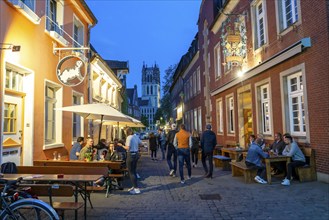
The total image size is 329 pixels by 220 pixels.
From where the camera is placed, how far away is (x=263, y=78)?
1220 cm

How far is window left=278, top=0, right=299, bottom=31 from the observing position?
991 cm

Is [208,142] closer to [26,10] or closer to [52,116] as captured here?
[52,116]

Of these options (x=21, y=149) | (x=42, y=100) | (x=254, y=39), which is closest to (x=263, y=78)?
(x=254, y=39)

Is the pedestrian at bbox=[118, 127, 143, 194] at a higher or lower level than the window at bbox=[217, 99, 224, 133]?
lower

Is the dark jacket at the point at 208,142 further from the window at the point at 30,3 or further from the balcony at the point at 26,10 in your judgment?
the window at the point at 30,3

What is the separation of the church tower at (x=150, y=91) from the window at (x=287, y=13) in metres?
127

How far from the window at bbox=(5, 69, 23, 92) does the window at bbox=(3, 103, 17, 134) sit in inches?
19.5

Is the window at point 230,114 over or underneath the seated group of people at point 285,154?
over

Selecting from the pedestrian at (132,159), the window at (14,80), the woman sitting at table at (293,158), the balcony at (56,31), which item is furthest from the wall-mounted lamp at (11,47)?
the woman sitting at table at (293,158)

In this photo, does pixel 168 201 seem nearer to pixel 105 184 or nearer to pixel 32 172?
pixel 105 184

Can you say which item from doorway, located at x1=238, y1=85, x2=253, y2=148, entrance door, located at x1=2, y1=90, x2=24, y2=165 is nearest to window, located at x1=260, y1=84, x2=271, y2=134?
doorway, located at x1=238, y1=85, x2=253, y2=148

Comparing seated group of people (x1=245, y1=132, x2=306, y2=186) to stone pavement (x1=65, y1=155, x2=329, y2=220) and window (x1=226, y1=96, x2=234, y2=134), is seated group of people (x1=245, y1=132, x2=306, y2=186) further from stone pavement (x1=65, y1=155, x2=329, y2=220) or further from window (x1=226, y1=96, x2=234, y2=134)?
window (x1=226, y1=96, x2=234, y2=134)

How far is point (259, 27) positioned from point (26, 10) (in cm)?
914

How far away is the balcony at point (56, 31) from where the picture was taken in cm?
1014
